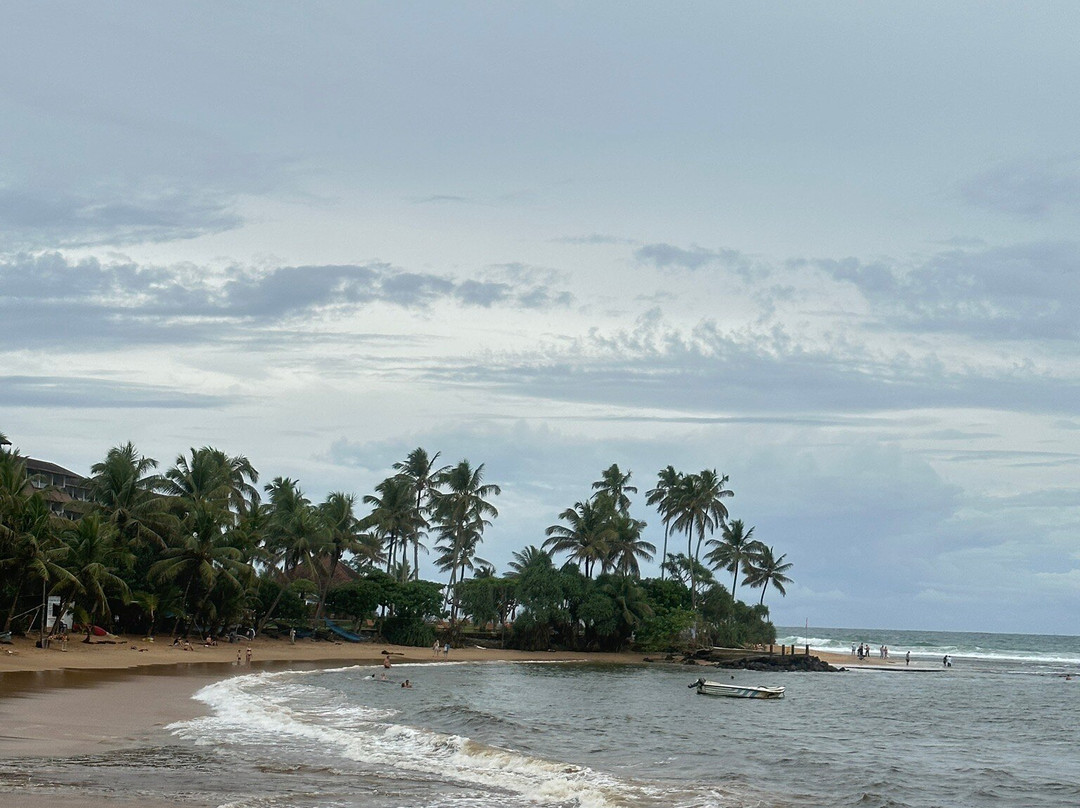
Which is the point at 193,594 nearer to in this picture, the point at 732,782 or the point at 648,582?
the point at 648,582

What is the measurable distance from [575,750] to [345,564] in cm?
5807

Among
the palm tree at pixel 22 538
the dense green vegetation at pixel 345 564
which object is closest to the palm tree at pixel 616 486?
the dense green vegetation at pixel 345 564

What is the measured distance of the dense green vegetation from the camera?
45469 mm

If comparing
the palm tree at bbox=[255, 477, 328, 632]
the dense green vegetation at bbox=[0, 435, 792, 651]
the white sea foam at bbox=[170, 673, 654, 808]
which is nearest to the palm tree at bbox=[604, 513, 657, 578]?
the dense green vegetation at bbox=[0, 435, 792, 651]

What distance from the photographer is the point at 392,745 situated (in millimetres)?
21734

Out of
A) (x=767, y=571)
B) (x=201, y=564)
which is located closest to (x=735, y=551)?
(x=767, y=571)

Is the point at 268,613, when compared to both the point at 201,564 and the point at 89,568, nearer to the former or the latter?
the point at 201,564

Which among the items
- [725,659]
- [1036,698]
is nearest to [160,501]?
[725,659]

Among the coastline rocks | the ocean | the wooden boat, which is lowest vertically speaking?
the coastline rocks

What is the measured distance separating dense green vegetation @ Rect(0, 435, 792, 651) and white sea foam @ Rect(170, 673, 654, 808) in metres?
17.4

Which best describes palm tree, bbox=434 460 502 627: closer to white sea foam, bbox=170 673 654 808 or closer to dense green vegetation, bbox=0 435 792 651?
dense green vegetation, bbox=0 435 792 651

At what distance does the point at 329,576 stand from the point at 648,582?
919 inches

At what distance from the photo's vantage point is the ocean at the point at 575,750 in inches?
628

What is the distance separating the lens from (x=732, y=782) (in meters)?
19.1
